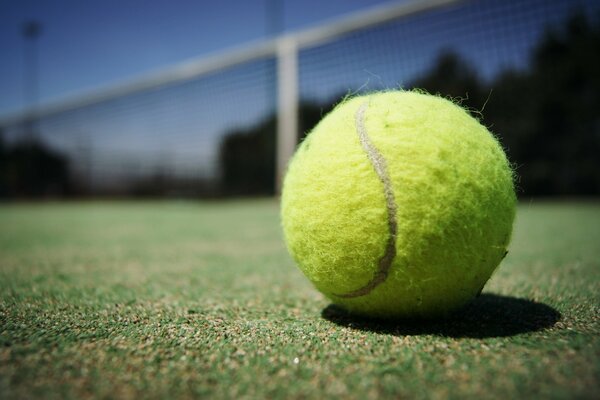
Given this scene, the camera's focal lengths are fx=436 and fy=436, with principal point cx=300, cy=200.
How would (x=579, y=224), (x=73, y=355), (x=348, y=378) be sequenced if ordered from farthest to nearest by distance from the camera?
(x=579, y=224)
(x=73, y=355)
(x=348, y=378)

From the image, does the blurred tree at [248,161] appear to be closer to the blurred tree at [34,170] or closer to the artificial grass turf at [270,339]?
the blurred tree at [34,170]

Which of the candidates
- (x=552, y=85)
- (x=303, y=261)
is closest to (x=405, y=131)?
(x=303, y=261)

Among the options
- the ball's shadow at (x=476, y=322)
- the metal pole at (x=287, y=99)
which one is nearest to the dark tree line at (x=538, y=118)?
the metal pole at (x=287, y=99)

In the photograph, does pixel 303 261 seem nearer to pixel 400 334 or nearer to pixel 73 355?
pixel 400 334

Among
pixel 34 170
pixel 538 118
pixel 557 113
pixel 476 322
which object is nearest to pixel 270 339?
pixel 476 322

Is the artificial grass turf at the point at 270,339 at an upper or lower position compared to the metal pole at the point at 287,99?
lower

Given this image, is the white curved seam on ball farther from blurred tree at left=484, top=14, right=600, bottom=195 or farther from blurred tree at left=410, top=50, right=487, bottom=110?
blurred tree at left=410, top=50, right=487, bottom=110

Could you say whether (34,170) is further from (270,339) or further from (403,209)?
(403,209)
